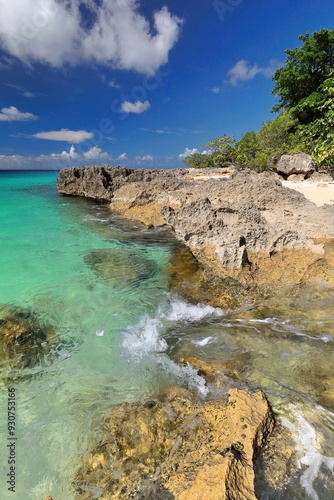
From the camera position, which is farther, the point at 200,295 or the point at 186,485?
the point at 200,295

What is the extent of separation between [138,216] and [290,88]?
64.3 ft

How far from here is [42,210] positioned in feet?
62.8

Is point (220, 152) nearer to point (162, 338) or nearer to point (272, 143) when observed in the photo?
point (272, 143)

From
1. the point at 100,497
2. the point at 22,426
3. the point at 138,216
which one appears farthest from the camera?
the point at 138,216

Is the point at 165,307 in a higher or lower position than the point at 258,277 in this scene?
lower

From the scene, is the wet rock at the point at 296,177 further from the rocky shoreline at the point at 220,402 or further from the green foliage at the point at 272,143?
the rocky shoreline at the point at 220,402

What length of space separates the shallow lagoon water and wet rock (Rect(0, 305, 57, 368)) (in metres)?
0.15

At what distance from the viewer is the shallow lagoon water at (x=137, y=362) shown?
8.34 ft

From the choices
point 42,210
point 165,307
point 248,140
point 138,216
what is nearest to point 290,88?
point 248,140

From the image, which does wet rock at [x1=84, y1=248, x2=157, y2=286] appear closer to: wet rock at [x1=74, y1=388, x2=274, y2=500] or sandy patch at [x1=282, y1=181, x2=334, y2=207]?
wet rock at [x1=74, y1=388, x2=274, y2=500]

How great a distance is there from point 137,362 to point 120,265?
4336 mm

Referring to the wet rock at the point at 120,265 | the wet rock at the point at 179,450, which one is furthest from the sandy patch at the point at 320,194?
the wet rock at the point at 179,450

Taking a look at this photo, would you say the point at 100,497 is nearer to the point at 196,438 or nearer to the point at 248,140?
the point at 196,438

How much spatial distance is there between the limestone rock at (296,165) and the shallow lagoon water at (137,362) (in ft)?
41.0
